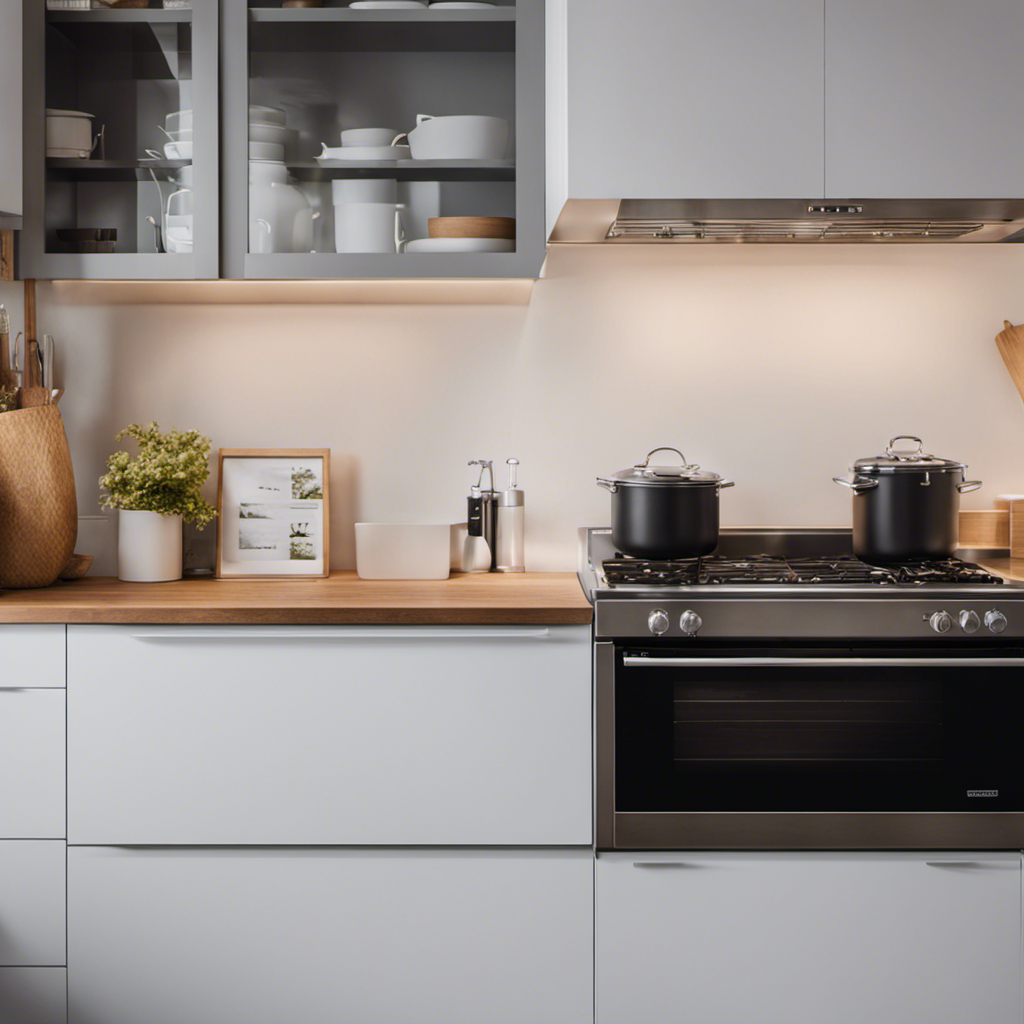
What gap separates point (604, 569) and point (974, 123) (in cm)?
112

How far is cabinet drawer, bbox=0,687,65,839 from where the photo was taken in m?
1.87

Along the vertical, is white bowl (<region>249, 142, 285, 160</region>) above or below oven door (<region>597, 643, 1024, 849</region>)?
above

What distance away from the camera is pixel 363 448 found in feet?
8.00

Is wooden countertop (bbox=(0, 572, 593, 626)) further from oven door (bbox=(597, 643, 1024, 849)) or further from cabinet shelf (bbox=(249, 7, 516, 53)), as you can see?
cabinet shelf (bbox=(249, 7, 516, 53))

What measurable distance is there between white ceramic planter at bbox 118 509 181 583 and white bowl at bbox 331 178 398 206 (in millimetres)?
794

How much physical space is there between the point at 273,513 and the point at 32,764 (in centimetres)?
74

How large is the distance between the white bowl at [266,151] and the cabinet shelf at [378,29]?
0.65 feet

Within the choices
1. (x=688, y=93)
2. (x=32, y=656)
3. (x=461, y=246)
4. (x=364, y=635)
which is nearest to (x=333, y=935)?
(x=364, y=635)

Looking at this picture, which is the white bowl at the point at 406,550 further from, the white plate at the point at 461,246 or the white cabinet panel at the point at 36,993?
the white cabinet panel at the point at 36,993

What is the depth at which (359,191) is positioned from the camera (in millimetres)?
2156

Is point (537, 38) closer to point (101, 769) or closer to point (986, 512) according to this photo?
point (986, 512)

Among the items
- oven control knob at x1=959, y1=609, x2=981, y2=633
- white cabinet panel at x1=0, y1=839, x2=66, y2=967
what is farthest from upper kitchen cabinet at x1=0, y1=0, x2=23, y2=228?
oven control knob at x1=959, y1=609, x2=981, y2=633

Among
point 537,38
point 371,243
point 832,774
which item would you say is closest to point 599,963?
point 832,774

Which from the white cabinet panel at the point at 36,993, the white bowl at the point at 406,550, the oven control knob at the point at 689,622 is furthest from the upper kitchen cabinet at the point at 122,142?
the white cabinet panel at the point at 36,993
